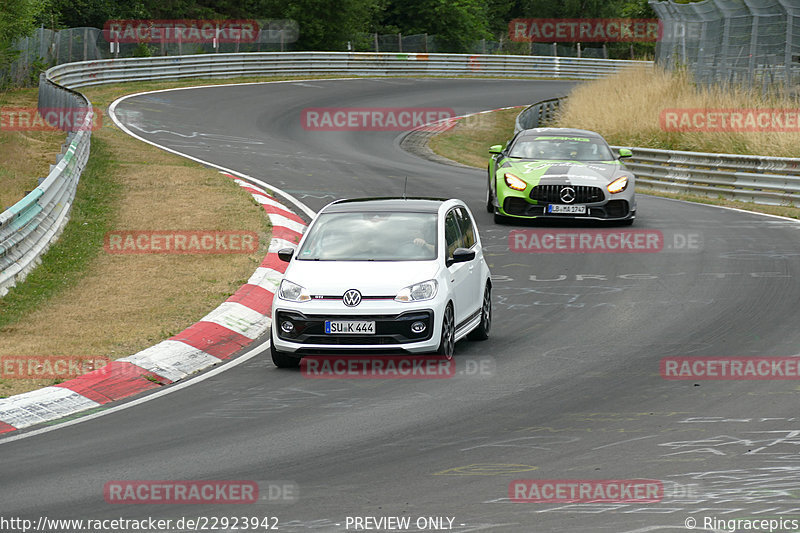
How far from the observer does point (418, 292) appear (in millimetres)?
10688

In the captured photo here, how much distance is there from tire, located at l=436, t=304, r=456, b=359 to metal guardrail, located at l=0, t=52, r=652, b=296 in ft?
18.6

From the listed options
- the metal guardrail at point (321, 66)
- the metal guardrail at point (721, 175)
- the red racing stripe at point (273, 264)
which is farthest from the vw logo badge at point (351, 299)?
the metal guardrail at point (321, 66)

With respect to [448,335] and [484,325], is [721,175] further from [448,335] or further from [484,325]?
[448,335]

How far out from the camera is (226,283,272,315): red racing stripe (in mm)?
13539

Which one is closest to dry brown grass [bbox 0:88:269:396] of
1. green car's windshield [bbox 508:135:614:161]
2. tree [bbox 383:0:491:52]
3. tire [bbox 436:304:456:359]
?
tire [bbox 436:304:456:359]

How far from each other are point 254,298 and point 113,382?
3.68m

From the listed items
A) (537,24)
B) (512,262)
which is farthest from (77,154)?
(537,24)

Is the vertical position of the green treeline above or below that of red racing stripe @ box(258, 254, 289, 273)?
above

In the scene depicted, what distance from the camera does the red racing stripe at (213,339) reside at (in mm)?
11703

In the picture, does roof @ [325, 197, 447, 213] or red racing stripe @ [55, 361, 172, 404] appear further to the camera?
roof @ [325, 197, 447, 213]

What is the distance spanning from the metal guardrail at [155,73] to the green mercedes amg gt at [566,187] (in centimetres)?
695

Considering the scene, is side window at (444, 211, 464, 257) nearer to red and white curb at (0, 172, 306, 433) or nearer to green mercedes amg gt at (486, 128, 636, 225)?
red and white curb at (0, 172, 306, 433)

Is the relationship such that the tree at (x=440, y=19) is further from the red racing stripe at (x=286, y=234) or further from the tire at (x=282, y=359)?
the tire at (x=282, y=359)

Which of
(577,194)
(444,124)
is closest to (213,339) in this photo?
(577,194)
